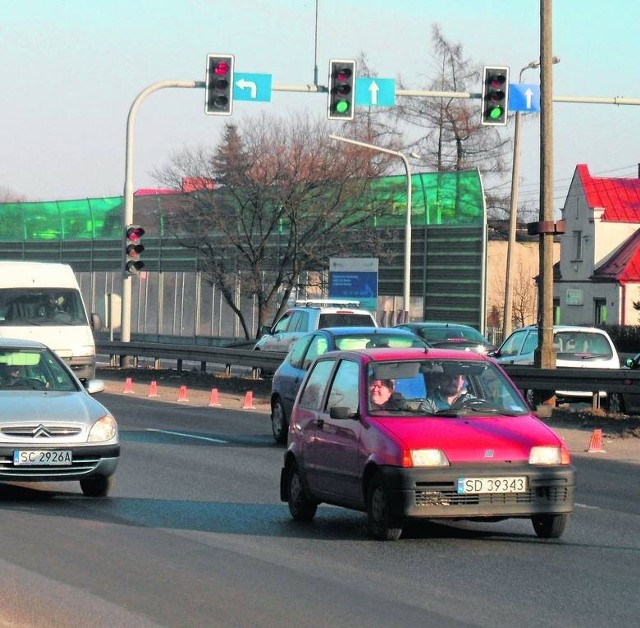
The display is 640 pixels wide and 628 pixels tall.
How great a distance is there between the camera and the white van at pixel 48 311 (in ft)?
87.5

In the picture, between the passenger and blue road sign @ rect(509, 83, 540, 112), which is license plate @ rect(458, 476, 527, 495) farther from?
blue road sign @ rect(509, 83, 540, 112)

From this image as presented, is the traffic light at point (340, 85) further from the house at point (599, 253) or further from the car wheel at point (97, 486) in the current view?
the house at point (599, 253)

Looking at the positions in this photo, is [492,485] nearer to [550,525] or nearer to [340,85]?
[550,525]

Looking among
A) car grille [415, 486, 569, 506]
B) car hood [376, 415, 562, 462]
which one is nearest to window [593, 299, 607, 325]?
car hood [376, 415, 562, 462]

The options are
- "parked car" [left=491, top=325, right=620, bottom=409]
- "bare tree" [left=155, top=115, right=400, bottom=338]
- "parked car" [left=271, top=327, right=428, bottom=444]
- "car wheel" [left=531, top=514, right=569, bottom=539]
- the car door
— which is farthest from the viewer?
"bare tree" [left=155, top=115, right=400, bottom=338]

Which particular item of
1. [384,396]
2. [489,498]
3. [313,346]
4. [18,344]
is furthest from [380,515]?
[313,346]

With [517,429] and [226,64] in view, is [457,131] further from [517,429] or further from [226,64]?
[517,429]

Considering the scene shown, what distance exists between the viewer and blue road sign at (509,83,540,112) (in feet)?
83.4

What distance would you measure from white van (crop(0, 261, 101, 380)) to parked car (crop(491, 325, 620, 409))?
7.97m

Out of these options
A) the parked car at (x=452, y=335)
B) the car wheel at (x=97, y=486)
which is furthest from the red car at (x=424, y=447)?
the parked car at (x=452, y=335)

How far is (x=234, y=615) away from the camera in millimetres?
7754

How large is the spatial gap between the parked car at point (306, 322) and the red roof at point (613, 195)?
37541mm

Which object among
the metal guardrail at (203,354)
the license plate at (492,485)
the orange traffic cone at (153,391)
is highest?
the license plate at (492,485)

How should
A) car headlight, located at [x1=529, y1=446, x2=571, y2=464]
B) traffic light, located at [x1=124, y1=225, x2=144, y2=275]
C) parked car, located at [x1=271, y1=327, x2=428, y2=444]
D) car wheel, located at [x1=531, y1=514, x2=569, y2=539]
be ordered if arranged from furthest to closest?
traffic light, located at [x1=124, y1=225, x2=144, y2=275] < parked car, located at [x1=271, y1=327, x2=428, y2=444] < car wheel, located at [x1=531, y1=514, x2=569, y2=539] < car headlight, located at [x1=529, y1=446, x2=571, y2=464]
